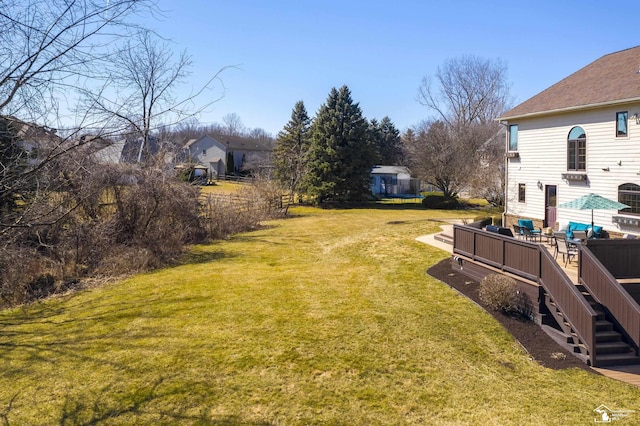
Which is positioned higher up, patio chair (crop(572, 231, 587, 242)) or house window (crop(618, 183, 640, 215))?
house window (crop(618, 183, 640, 215))

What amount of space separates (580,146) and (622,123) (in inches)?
69.4

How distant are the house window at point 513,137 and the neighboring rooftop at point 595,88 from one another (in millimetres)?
509

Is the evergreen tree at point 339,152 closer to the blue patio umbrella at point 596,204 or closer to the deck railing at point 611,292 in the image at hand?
the blue patio umbrella at point 596,204

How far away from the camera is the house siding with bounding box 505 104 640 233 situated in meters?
13.3

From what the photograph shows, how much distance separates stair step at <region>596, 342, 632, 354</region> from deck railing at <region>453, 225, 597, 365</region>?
27 cm

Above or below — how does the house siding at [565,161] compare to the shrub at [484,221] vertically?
above

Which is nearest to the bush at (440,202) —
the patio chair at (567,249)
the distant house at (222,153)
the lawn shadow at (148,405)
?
the patio chair at (567,249)

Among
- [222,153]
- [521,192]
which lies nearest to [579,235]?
[521,192]

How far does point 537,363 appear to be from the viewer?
7445mm

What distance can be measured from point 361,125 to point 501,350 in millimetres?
28750

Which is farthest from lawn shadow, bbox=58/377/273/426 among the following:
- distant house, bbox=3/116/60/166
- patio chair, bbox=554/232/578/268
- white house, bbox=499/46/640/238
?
white house, bbox=499/46/640/238

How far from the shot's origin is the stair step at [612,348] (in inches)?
298

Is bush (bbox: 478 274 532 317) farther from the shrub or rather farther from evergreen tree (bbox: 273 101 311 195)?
evergreen tree (bbox: 273 101 311 195)

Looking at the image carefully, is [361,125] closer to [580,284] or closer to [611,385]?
[580,284]
